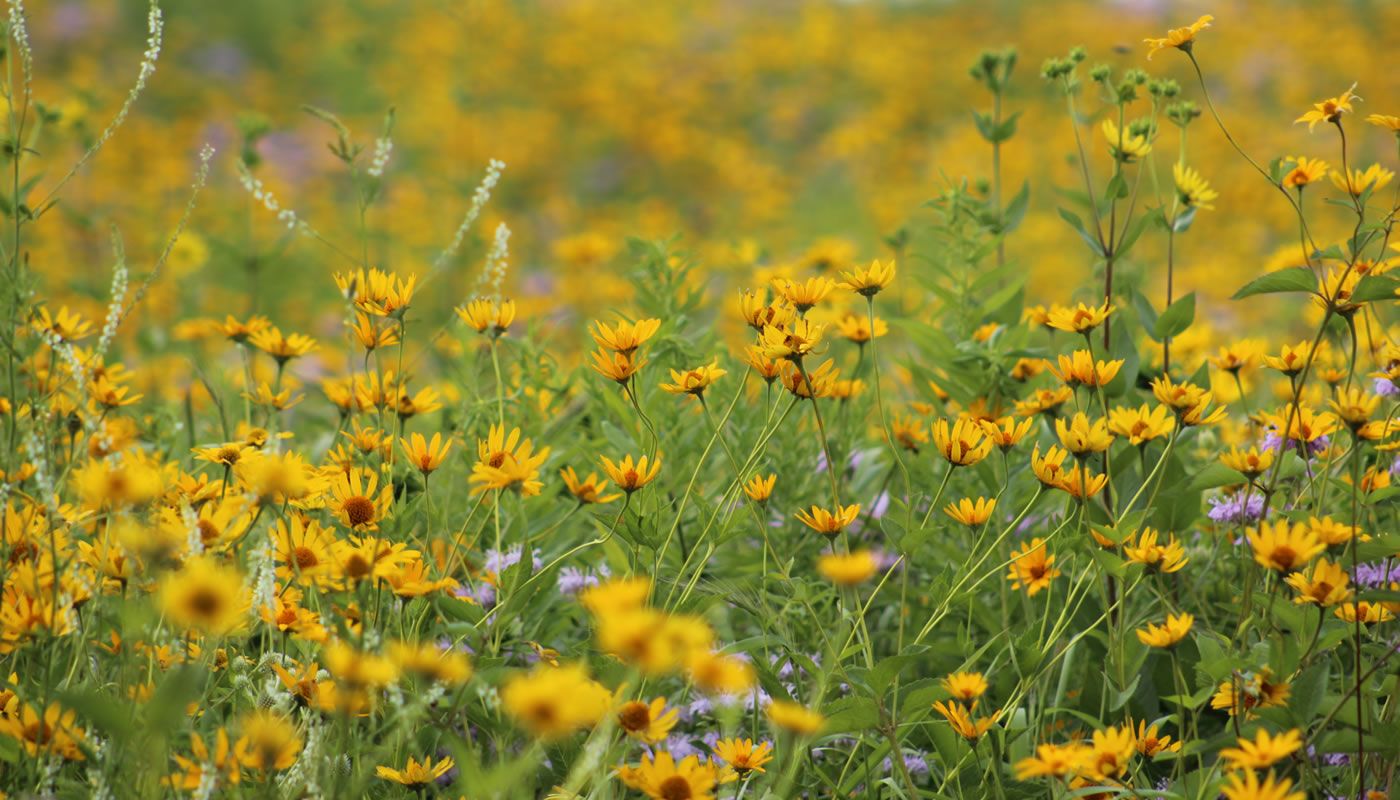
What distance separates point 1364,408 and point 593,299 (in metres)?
2.85

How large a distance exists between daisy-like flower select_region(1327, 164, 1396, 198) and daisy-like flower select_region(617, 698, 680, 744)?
2.96ft

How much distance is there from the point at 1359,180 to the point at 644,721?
97cm

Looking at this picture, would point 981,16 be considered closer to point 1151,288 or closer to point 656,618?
point 1151,288

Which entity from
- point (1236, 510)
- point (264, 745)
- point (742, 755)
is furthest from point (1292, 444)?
point (264, 745)

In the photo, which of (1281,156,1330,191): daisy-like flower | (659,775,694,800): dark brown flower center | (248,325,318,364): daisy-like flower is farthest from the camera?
(248,325,318,364): daisy-like flower

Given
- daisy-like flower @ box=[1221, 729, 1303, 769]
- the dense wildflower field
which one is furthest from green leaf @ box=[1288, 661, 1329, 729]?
daisy-like flower @ box=[1221, 729, 1303, 769]

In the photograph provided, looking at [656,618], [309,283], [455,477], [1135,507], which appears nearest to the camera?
[656,618]

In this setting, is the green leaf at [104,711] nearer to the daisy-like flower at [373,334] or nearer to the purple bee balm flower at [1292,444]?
the daisy-like flower at [373,334]

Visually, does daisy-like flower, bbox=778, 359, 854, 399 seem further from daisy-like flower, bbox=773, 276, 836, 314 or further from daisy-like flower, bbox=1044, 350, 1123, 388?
daisy-like flower, bbox=1044, 350, 1123, 388

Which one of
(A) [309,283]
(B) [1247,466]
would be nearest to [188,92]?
(A) [309,283]

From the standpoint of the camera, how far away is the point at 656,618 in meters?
0.69

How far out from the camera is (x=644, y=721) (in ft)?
3.14

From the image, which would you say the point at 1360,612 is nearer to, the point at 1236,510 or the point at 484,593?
the point at 1236,510

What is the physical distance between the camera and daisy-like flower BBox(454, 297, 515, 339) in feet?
4.17
